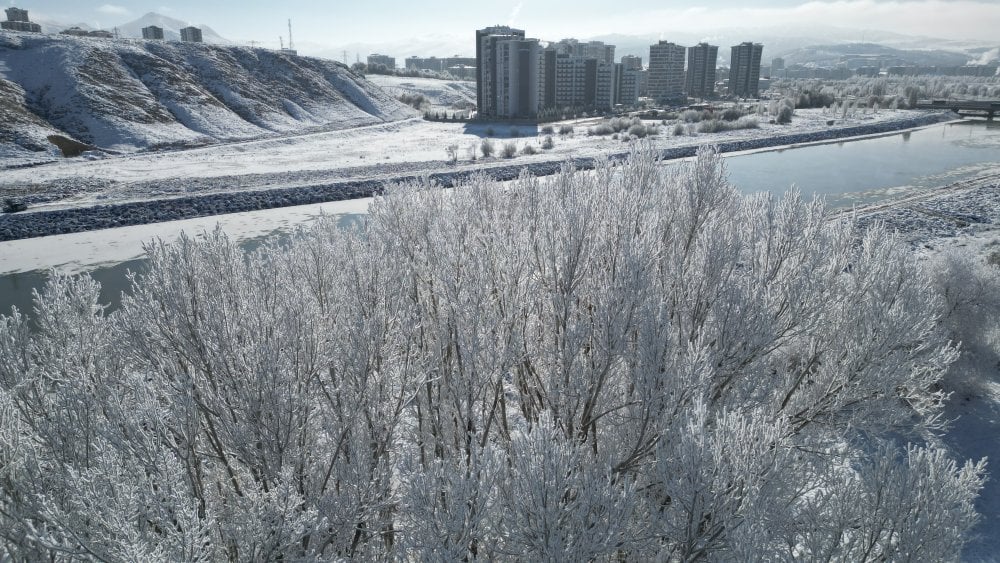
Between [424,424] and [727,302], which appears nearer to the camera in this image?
[727,302]

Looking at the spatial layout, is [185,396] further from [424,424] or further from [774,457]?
[774,457]

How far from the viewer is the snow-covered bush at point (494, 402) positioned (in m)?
5.06

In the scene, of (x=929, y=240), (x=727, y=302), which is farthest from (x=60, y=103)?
(x=929, y=240)

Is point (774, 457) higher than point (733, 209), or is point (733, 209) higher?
point (733, 209)

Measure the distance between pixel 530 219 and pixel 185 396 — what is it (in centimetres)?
661

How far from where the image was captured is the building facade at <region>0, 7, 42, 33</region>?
7688cm

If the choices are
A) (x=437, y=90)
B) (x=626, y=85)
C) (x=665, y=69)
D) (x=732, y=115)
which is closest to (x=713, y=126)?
(x=732, y=115)

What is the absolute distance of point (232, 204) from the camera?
2944 cm

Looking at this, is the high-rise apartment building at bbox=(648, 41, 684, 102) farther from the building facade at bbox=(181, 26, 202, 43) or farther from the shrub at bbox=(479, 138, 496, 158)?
the building facade at bbox=(181, 26, 202, 43)

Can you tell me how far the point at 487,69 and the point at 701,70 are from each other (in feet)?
245

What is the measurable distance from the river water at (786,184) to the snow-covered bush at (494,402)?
3.94m

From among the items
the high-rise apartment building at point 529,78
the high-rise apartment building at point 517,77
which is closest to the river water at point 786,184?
the high-rise apartment building at point 517,77

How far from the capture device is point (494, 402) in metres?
8.12

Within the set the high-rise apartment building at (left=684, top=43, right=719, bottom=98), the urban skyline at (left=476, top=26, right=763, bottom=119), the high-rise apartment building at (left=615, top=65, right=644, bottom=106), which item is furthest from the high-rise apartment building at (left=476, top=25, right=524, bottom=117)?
the high-rise apartment building at (left=684, top=43, right=719, bottom=98)
